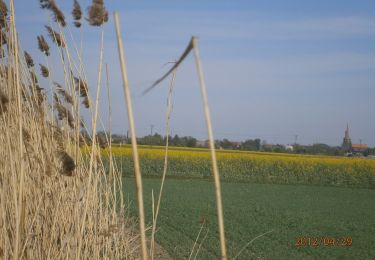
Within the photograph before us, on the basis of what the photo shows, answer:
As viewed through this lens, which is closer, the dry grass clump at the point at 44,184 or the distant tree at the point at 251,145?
the dry grass clump at the point at 44,184

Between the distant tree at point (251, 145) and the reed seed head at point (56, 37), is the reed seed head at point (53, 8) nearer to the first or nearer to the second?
the reed seed head at point (56, 37)

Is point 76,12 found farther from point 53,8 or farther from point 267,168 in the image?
point 267,168

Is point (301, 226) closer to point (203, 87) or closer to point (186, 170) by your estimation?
point (203, 87)

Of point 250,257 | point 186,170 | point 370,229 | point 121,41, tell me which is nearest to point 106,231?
point 121,41

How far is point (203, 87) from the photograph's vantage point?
0.90 metres

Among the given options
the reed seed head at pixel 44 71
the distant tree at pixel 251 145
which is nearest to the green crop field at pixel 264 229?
the reed seed head at pixel 44 71

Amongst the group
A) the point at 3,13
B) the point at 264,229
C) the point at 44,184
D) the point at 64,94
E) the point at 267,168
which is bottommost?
the point at 264,229

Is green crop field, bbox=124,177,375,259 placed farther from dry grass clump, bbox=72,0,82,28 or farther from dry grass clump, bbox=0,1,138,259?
dry grass clump, bbox=72,0,82,28

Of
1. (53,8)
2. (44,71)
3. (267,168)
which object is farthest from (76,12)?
(267,168)
